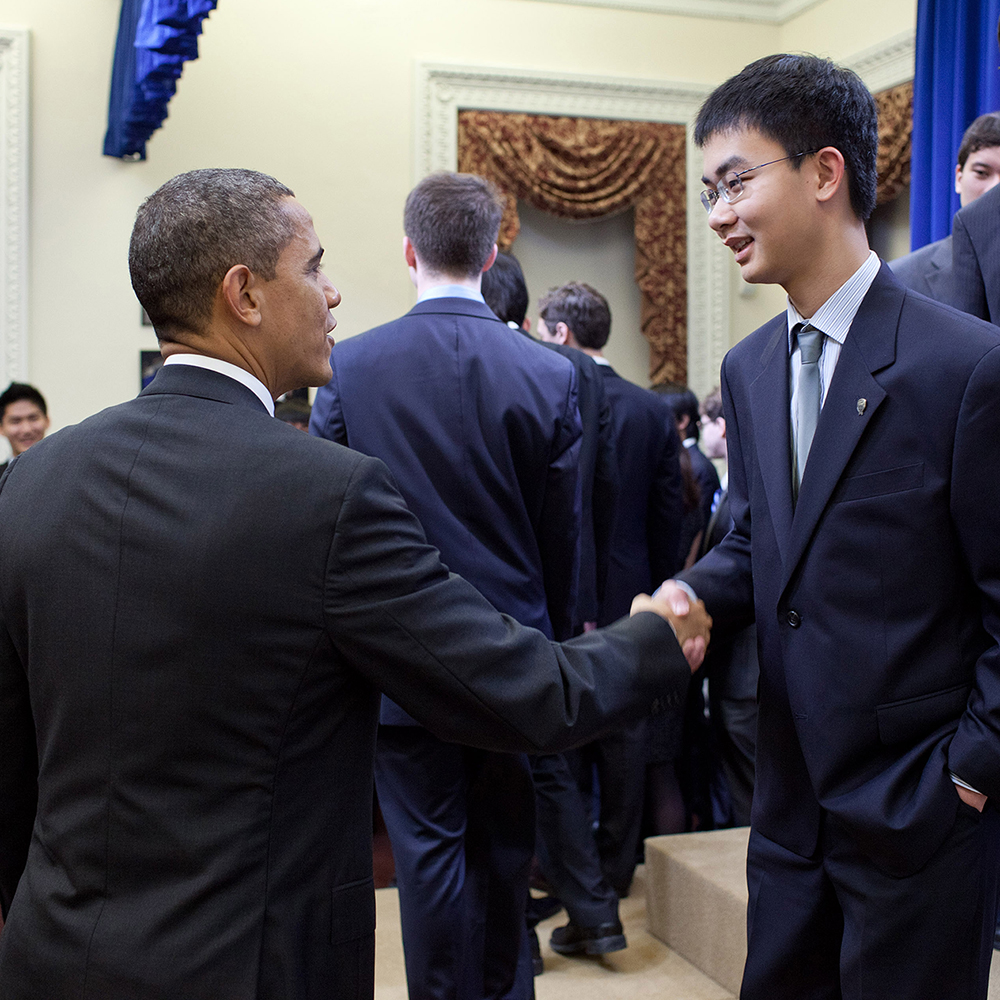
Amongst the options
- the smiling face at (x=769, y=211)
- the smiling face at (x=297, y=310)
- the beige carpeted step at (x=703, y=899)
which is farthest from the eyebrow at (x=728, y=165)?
the beige carpeted step at (x=703, y=899)

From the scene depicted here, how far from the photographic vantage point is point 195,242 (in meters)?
1.35

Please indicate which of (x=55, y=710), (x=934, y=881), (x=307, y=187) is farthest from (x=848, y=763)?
(x=307, y=187)

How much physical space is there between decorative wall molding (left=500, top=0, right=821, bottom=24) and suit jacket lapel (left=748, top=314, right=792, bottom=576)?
617 cm

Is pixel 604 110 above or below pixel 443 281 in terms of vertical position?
above

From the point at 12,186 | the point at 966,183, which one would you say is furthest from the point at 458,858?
the point at 12,186

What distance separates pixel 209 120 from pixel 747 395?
566cm

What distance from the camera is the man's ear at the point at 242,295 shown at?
137 centimetres

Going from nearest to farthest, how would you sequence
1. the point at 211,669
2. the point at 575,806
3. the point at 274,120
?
1. the point at 211,669
2. the point at 575,806
3. the point at 274,120

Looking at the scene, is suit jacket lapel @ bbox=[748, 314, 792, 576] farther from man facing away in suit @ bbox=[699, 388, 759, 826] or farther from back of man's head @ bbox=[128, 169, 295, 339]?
man facing away in suit @ bbox=[699, 388, 759, 826]

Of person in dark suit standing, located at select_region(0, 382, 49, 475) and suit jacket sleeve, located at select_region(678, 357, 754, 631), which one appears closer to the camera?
suit jacket sleeve, located at select_region(678, 357, 754, 631)

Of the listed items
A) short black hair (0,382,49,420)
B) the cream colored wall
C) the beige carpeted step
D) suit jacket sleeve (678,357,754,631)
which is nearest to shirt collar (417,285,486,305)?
suit jacket sleeve (678,357,754,631)

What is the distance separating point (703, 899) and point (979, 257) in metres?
1.79

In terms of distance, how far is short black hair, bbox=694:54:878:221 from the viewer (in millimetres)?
1593

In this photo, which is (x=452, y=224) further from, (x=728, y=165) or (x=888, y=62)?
(x=888, y=62)
